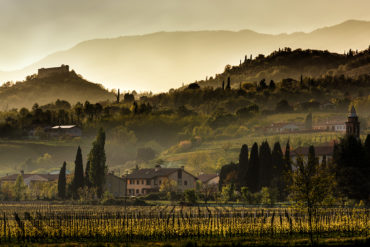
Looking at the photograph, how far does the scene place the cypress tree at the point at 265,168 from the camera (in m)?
122

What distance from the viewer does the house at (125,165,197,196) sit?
143625mm

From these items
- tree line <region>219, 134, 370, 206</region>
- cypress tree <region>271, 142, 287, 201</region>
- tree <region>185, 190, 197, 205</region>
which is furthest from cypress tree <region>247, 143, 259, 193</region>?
tree <region>185, 190, 197, 205</region>

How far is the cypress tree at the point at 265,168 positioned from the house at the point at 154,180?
2687 cm

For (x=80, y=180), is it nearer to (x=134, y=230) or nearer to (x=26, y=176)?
(x=26, y=176)

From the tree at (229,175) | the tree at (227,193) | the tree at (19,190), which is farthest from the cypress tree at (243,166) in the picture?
the tree at (19,190)

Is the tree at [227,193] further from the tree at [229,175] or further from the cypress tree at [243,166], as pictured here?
the tree at [229,175]

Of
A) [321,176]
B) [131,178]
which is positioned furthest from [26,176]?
[321,176]

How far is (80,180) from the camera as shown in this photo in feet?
406

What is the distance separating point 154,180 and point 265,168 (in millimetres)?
33825

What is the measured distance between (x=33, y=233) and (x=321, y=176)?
28.4 m

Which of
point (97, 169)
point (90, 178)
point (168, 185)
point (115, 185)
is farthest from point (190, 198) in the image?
point (115, 185)

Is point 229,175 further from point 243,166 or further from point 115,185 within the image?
point 115,185

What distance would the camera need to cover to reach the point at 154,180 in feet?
474

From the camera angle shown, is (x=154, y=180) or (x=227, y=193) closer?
(x=227, y=193)
